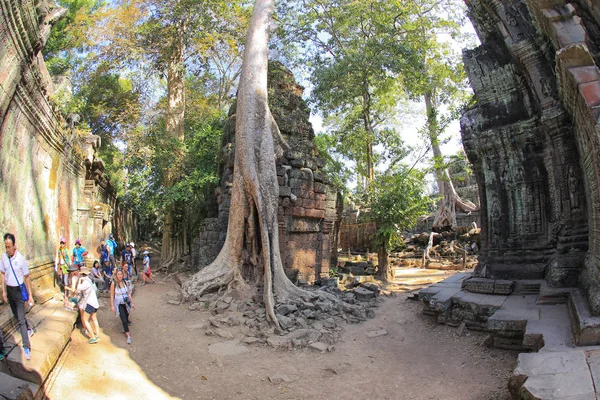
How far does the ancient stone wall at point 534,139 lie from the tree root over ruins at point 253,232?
2.71m

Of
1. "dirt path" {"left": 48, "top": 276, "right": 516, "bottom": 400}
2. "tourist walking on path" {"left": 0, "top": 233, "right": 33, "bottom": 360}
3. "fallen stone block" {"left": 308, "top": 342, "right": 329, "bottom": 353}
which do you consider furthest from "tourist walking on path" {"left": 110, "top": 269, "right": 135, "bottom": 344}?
"fallen stone block" {"left": 308, "top": 342, "right": 329, "bottom": 353}

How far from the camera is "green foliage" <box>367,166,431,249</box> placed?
35.4 ft

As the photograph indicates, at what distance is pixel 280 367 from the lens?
4.55 meters

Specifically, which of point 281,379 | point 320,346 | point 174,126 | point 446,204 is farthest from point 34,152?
point 446,204

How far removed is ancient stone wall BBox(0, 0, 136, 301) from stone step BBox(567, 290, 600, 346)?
17.5 feet

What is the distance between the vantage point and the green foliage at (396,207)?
425 inches

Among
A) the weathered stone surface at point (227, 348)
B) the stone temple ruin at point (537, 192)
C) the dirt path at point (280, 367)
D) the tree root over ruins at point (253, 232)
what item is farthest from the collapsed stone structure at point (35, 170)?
the stone temple ruin at point (537, 192)

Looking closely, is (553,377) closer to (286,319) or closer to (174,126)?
(286,319)

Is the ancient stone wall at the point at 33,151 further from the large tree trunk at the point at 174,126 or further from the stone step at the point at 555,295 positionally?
the stone step at the point at 555,295

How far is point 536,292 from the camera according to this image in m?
5.30

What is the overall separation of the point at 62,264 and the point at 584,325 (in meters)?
6.48

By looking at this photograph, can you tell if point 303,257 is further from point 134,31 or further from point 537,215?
point 134,31

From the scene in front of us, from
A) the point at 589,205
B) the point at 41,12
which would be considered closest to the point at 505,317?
the point at 589,205

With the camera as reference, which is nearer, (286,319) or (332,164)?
(286,319)
